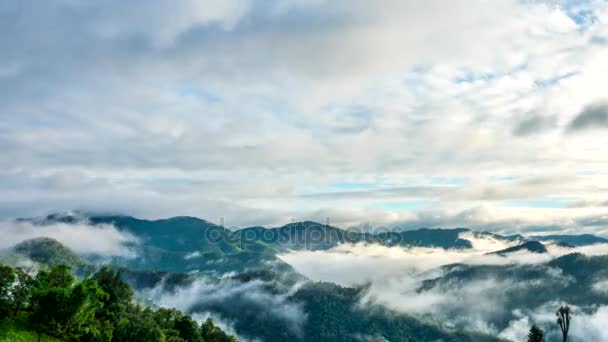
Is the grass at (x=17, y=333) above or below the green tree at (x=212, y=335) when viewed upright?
above

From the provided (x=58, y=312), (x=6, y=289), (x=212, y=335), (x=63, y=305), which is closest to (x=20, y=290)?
(x=6, y=289)

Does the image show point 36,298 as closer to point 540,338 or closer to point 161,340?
point 161,340

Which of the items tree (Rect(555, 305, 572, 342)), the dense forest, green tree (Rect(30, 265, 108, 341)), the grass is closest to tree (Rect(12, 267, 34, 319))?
the dense forest

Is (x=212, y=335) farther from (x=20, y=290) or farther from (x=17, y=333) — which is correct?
(x=17, y=333)

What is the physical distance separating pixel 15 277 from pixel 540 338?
157 meters

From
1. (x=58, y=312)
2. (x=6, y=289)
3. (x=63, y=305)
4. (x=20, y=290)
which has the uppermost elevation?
(x=6, y=289)

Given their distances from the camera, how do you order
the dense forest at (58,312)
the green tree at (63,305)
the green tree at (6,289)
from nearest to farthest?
the green tree at (63,305) → the dense forest at (58,312) → the green tree at (6,289)

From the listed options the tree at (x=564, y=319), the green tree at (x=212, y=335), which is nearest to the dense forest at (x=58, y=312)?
the green tree at (x=212, y=335)

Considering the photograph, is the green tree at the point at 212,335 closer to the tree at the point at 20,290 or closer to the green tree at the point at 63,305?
the green tree at the point at 63,305

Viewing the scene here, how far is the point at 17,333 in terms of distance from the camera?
10125 centimetres

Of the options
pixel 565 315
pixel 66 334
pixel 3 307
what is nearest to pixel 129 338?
pixel 66 334

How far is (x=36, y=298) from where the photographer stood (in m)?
105

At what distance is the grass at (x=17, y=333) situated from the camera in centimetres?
9839

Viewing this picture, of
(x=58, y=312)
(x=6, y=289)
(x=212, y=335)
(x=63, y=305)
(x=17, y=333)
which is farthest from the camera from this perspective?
(x=212, y=335)
